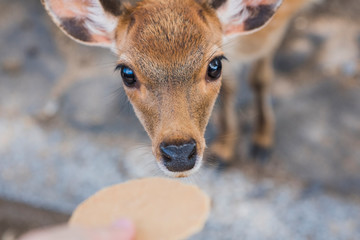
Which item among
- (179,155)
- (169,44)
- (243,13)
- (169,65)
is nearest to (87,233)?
(179,155)

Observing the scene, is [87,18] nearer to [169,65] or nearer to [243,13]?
[169,65]

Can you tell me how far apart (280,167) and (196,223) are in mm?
2874

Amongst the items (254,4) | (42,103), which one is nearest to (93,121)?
(42,103)

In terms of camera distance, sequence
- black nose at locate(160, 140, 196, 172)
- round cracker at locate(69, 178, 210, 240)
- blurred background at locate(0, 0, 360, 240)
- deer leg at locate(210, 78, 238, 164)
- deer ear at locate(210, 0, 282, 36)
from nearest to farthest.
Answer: round cracker at locate(69, 178, 210, 240) → black nose at locate(160, 140, 196, 172) → deer ear at locate(210, 0, 282, 36) → blurred background at locate(0, 0, 360, 240) → deer leg at locate(210, 78, 238, 164)

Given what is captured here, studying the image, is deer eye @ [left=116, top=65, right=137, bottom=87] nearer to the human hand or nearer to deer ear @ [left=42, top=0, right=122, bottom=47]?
deer ear @ [left=42, top=0, right=122, bottom=47]

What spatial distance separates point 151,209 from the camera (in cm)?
252

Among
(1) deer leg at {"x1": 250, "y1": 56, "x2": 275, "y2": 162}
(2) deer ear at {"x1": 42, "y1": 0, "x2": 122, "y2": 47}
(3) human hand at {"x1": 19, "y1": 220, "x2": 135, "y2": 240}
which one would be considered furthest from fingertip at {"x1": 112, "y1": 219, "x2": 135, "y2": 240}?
(1) deer leg at {"x1": 250, "y1": 56, "x2": 275, "y2": 162}

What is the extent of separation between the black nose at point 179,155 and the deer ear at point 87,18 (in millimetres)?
1146

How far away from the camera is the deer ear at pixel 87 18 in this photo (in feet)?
10.5

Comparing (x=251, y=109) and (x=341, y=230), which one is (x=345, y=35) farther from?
(x=341, y=230)

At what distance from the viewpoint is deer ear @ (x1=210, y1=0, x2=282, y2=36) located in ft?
10.9

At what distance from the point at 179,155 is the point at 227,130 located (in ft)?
8.53

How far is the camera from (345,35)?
584 cm

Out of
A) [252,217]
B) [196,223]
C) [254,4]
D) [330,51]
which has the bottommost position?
[252,217]
